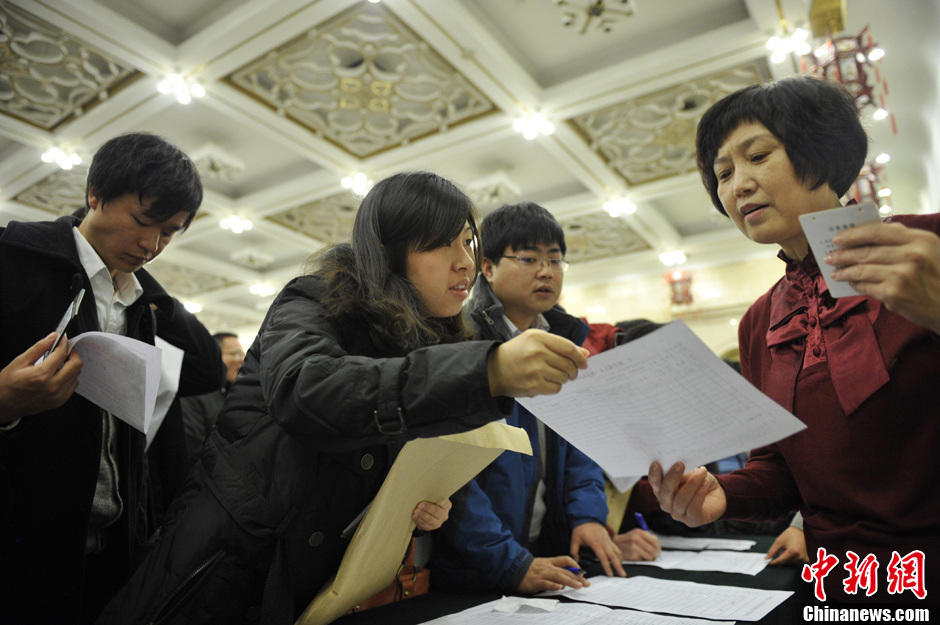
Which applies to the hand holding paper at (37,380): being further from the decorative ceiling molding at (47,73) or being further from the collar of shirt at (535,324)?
the decorative ceiling molding at (47,73)

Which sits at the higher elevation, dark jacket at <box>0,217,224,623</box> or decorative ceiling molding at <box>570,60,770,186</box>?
decorative ceiling molding at <box>570,60,770,186</box>

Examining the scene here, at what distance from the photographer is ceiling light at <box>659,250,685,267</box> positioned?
843cm

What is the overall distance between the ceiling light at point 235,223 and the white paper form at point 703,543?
6.24 metres

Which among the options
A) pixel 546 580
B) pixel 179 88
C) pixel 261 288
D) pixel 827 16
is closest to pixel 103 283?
pixel 546 580

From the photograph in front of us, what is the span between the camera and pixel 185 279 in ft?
30.2

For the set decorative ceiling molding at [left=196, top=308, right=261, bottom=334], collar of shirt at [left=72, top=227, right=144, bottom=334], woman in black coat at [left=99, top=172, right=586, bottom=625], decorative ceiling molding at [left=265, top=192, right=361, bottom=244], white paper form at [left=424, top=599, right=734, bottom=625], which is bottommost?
white paper form at [left=424, top=599, right=734, bottom=625]

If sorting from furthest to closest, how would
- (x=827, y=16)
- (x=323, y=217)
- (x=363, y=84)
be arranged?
1. (x=323, y=217)
2. (x=363, y=84)
3. (x=827, y=16)

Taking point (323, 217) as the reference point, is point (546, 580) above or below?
below

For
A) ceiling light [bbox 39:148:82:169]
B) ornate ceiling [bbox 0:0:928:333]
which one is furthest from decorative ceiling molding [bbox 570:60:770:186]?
ceiling light [bbox 39:148:82:169]

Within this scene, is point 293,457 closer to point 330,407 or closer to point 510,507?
point 330,407

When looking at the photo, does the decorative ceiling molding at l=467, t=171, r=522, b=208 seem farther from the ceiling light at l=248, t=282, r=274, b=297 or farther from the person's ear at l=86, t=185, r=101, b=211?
the person's ear at l=86, t=185, r=101, b=211

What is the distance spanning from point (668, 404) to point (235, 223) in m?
6.93

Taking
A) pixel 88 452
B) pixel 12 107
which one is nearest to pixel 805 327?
pixel 88 452

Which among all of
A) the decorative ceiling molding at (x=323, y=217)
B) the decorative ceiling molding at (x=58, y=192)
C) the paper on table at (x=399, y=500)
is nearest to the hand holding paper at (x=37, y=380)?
the paper on table at (x=399, y=500)
